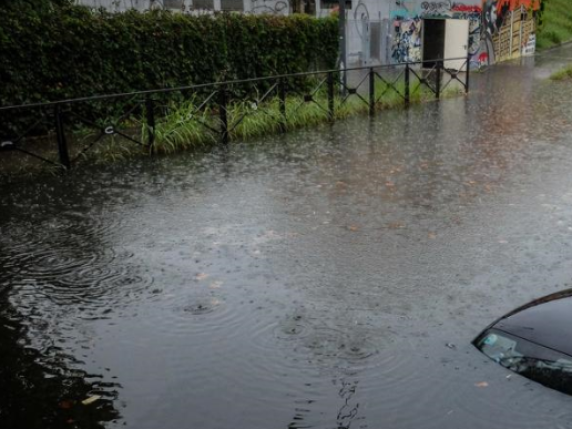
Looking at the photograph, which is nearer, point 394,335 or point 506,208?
point 394,335

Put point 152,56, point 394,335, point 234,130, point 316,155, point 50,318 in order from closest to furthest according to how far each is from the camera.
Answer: point 394,335 → point 50,318 → point 316,155 → point 234,130 → point 152,56

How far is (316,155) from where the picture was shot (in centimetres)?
1126

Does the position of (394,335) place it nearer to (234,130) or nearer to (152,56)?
(234,130)

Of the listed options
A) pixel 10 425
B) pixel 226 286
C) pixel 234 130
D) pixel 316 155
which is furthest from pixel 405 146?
pixel 10 425

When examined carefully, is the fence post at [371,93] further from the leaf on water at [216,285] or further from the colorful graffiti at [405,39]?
the colorful graffiti at [405,39]

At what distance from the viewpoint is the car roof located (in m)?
3.76

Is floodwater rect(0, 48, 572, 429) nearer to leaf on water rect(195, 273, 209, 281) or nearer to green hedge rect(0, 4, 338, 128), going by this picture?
leaf on water rect(195, 273, 209, 281)

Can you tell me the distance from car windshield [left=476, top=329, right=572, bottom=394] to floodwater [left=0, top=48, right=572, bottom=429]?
0.07 meters

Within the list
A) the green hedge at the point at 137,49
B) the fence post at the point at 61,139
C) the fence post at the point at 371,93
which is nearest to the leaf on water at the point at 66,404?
the fence post at the point at 61,139

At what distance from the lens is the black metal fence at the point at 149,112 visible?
1116cm

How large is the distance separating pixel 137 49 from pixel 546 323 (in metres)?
12.7

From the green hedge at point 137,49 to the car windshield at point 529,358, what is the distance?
36.2ft

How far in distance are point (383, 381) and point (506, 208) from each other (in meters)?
4.28

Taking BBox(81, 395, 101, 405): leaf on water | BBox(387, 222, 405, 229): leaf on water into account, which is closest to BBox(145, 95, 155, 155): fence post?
BBox(387, 222, 405, 229): leaf on water
